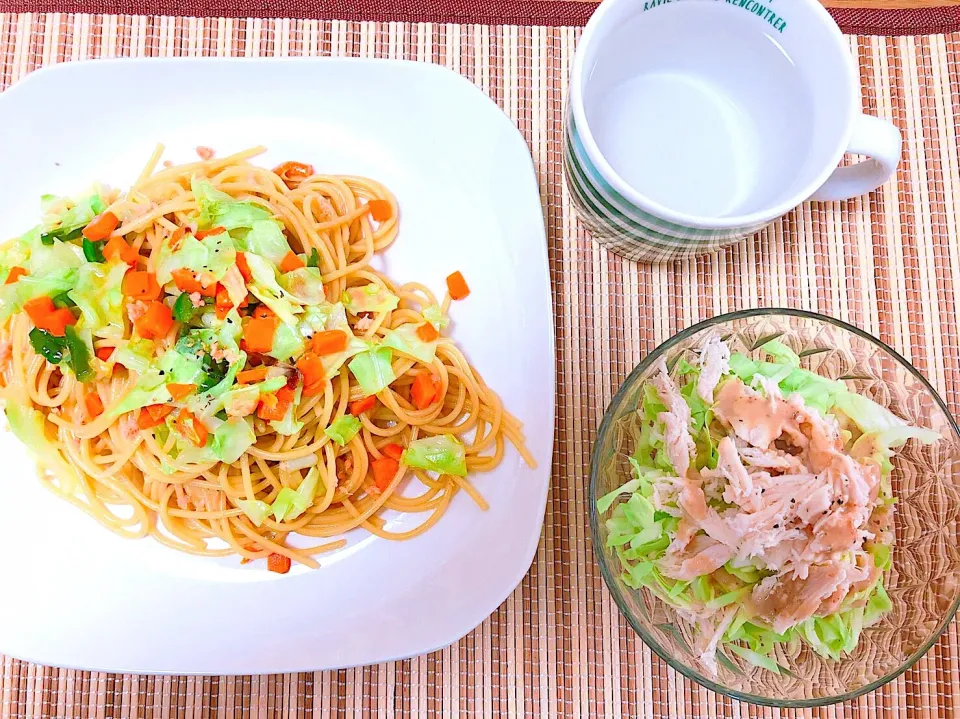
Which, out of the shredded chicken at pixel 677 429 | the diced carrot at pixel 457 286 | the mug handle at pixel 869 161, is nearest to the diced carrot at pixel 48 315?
the diced carrot at pixel 457 286

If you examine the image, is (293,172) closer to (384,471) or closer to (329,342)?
(329,342)

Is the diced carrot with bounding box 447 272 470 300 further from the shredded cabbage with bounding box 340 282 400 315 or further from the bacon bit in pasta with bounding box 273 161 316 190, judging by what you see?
the bacon bit in pasta with bounding box 273 161 316 190

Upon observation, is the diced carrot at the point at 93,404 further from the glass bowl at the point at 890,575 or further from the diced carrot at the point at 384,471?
the glass bowl at the point at 890,575

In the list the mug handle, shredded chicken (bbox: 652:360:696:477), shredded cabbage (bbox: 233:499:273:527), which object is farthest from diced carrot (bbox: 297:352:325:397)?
the mug handle

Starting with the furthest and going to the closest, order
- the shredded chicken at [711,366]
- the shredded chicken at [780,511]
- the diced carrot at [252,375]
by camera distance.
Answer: the diced carrot at [252,375]
the shredded chicken at [711,366]
the shredded chicken at [780,511]

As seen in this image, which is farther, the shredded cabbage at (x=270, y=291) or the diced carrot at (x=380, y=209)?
the diced carrot at (x=380, y=209)

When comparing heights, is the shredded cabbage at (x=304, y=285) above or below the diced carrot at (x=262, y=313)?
above

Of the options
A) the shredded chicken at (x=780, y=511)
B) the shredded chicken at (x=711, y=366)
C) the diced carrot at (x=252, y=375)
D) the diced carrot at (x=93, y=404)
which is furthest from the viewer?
the diced carrot at (x=93, y=404)
